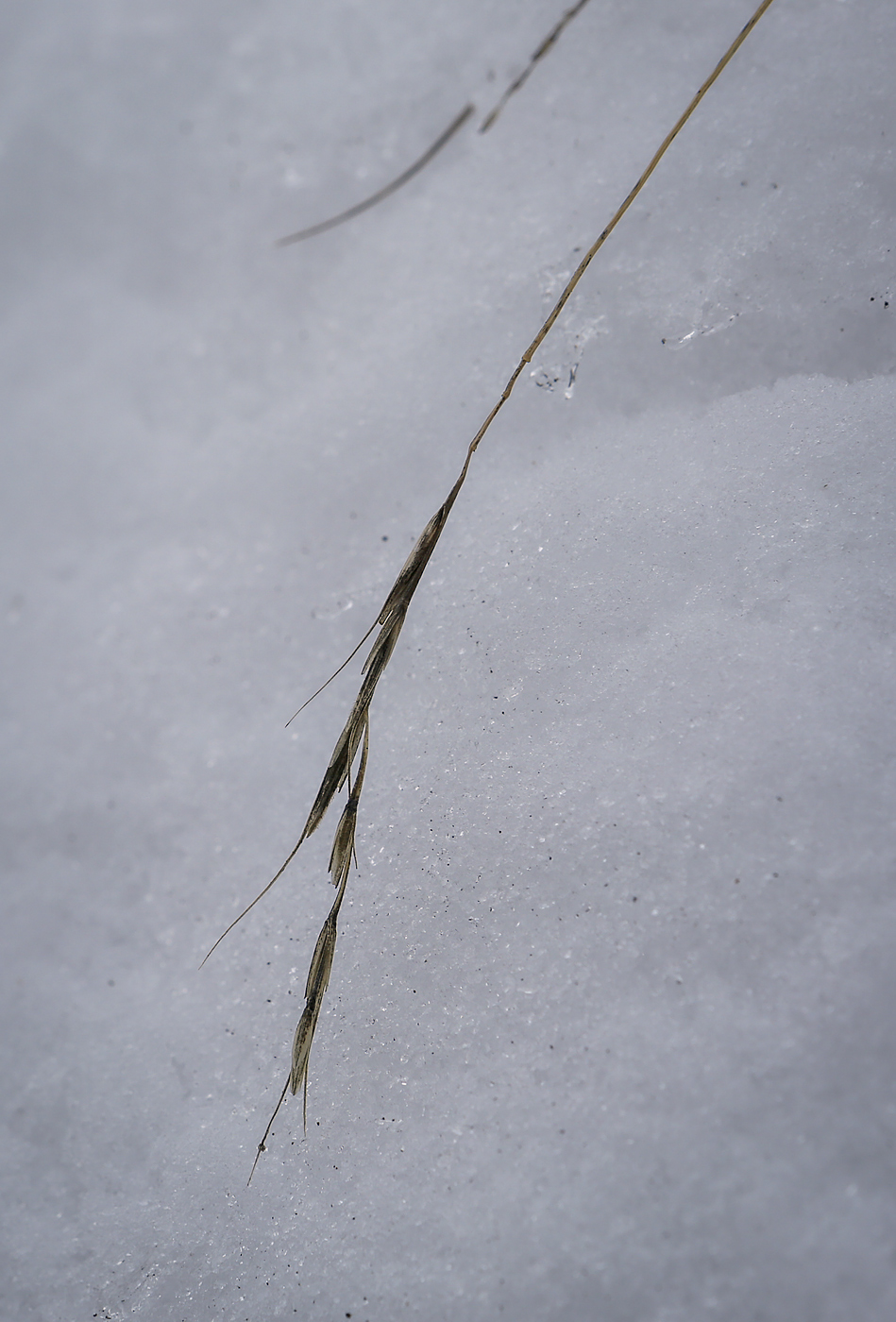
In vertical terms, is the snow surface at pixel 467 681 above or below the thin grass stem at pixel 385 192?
below

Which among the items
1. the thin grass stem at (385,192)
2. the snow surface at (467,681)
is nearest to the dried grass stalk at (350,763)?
the snow surface at (467,681)

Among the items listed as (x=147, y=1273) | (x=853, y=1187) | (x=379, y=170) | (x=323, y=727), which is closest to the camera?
(x=853, y=1187)

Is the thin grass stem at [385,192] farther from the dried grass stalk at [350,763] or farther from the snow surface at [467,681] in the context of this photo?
the dried grass stalk at [350,763]

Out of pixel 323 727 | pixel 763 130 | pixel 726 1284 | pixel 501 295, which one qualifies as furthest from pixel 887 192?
pixel 726 1284

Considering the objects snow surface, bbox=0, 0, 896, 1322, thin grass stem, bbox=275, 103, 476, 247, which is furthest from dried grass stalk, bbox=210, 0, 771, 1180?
thin grass stem, bbox=275, 103, 476, 247

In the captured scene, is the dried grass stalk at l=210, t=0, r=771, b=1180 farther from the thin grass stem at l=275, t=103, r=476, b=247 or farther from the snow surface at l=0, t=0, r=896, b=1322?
the thin grass stem at l=275, t=103, r=476, b=247

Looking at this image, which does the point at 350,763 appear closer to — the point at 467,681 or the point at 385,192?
the point at 467,681

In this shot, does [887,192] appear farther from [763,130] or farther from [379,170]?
[379,170]

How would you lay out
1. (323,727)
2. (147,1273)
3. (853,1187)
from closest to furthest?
1. (853,1187)
2. (147,1273)
3. (323,727)

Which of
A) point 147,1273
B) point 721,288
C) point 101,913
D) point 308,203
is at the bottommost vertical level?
point 147,1273
